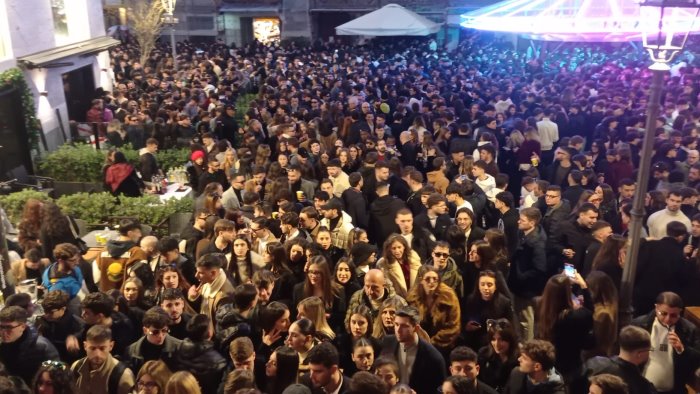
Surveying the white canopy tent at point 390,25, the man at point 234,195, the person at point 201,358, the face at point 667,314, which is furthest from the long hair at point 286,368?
the white canopy tent at point 390,25

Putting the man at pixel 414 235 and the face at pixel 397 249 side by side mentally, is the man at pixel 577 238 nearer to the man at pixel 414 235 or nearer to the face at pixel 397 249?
the man at pixel 414 235

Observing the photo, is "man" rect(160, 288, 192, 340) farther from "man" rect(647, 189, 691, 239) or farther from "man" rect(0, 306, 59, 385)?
"man" rect(647, 189, 691, 239)

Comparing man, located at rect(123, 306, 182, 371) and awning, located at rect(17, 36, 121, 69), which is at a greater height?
awning, located at rect(17, 36, 121, 69)

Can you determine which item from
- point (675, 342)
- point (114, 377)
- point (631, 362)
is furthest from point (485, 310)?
point (114, 377)

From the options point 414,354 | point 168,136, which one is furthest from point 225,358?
point 168,136

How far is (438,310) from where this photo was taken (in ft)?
17.3

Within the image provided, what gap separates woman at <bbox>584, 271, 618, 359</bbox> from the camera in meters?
5.00

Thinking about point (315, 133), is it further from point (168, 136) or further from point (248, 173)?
point (168, 136)

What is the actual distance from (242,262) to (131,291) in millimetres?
1127

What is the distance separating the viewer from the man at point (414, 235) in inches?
263

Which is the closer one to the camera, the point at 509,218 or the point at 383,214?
the point at 509,218

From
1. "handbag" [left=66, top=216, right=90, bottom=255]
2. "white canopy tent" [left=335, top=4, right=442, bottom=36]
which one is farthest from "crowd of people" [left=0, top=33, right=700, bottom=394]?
"white canopy tent" [left=335, top=4, right=442, bottom=36]

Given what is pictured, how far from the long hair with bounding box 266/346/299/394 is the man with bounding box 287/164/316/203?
4514 mm

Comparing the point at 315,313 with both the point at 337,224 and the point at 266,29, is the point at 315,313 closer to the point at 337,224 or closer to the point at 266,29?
the point at 337,224
